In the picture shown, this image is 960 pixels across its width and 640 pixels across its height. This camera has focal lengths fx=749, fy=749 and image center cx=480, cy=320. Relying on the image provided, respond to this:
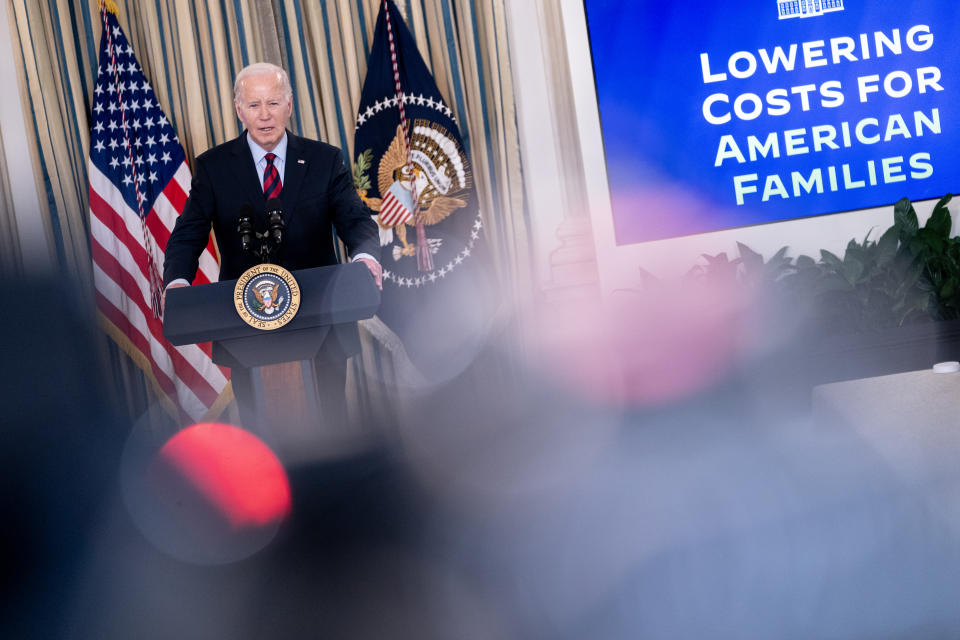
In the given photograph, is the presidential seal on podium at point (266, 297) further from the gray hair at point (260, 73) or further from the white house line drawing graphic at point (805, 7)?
the white house line drawing graphic at point (805, 7)

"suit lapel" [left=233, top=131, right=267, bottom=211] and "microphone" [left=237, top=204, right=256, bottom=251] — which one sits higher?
"suit lapel" [left=233, top=131, right=267, bottom=211]

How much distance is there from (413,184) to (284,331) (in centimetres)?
182

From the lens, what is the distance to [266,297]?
6.68ft

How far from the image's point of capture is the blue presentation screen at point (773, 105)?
12.8ft

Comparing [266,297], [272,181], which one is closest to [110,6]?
[272,181]

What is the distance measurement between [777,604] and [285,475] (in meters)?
1.64

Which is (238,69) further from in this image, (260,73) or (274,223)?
(274,223)

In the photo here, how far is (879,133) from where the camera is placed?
3943 millimetres

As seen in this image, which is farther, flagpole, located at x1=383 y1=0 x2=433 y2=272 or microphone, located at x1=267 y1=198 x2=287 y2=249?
flagpole, located at x1=383 y1=0 x2=433 y2=272

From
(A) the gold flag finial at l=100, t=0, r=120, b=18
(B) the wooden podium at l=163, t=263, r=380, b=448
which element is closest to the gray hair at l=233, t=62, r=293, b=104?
(B) the wooden podium at l=163, t=263, r=380, b=448

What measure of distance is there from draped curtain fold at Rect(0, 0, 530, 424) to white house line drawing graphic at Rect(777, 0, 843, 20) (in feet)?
4.83

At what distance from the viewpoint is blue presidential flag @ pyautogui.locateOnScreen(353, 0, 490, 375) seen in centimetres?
379

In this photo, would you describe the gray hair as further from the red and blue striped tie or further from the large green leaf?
the large green leaf

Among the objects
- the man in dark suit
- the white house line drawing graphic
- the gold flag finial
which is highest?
the gold flag finial
